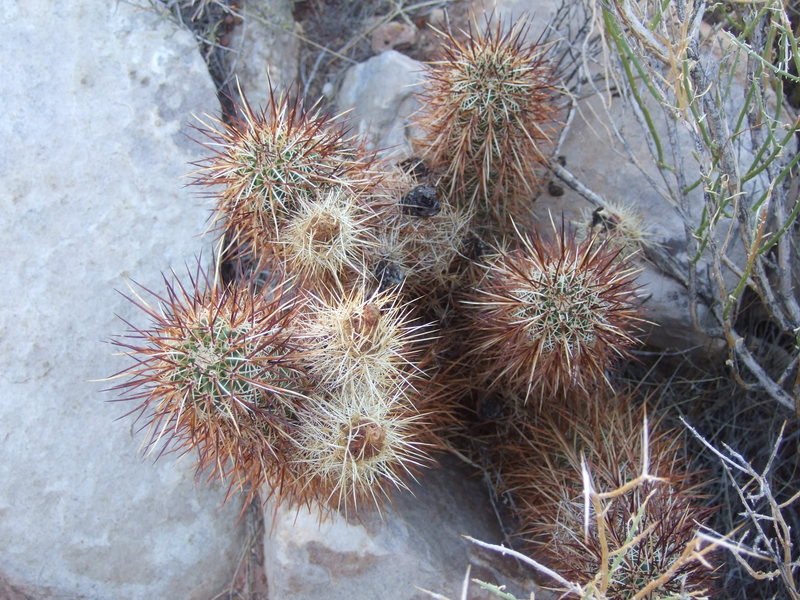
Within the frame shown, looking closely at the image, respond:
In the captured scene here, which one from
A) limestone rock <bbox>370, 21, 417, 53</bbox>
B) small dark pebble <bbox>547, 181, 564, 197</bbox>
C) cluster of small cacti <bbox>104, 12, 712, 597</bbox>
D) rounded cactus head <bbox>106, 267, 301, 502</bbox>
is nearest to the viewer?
rounded cactus head <bbox>106, 267, 301, 502</bbox>

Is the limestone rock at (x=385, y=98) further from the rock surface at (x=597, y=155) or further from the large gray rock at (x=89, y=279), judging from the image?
the large gray rock at (x=89, y=279)

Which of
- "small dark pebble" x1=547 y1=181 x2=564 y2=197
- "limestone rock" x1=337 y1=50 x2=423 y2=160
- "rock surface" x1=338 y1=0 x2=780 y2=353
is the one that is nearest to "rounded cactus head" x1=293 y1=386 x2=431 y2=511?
"rock surface" x1=338 y1=0 x2=780 y2=353

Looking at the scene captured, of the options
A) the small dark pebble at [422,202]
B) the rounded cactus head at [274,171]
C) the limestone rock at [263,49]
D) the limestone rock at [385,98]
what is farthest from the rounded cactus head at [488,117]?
the limestone rock at [263,49]

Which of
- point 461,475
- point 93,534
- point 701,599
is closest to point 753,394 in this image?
point 461,475

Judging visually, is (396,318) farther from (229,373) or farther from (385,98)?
(385,98)

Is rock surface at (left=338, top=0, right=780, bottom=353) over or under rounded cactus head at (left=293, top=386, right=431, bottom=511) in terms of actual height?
over

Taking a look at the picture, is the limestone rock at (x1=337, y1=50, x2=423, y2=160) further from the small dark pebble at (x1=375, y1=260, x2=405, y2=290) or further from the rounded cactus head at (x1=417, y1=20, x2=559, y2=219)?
the small dark pebble at (x1=375, y1=260, x2=405, y2=290)
